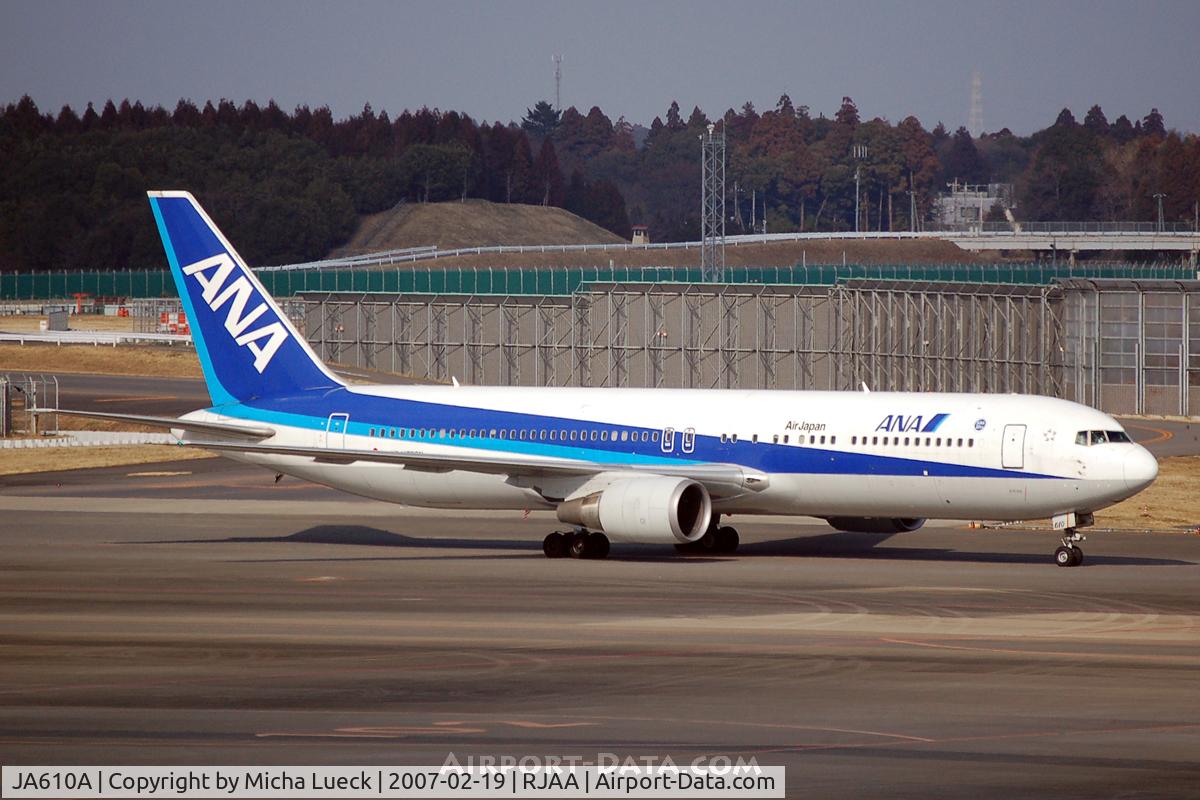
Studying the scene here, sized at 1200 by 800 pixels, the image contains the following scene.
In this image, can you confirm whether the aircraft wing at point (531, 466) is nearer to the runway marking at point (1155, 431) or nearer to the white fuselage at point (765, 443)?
the white fuselage at point (765, 443)

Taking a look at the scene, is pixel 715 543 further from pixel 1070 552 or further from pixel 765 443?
pixel 1070 552

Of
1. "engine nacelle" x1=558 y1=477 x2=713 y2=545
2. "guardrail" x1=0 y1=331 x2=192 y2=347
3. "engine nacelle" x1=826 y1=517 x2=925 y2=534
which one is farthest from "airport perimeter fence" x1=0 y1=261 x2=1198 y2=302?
"engine nacelle" x1=558 y1=477 x2=713 y2=545

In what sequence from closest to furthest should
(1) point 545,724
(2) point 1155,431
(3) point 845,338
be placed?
(1) point 545,724
(2) point 1155,431
(3) point 845,338

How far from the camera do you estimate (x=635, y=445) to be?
44469mm

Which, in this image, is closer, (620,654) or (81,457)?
(620,654)

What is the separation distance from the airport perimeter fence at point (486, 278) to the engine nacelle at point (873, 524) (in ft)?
341

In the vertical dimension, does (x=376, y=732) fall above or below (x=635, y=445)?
below

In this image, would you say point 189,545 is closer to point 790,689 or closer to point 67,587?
point 67,587

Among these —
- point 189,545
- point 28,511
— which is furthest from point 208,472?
point 189,545

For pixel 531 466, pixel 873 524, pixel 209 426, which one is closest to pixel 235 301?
pixel 209 426

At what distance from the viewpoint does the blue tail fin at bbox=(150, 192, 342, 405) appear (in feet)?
158

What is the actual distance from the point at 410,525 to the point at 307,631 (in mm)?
20867

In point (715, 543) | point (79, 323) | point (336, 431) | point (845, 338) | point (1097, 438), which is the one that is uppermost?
point (79, 323)

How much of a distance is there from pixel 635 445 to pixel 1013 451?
9.34 meters
